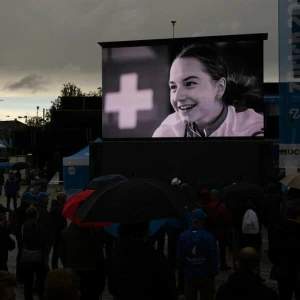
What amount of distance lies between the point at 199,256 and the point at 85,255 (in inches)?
54.9

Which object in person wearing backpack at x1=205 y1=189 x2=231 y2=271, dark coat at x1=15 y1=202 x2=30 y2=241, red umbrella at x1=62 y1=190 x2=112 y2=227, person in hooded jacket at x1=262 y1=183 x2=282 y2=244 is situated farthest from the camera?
person in hooded jacket at x1=262 y1=183 x2=282 y2=244

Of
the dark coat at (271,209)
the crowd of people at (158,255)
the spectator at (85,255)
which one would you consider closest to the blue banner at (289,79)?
the dark coat at (271,209)

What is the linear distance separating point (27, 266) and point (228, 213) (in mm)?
4422

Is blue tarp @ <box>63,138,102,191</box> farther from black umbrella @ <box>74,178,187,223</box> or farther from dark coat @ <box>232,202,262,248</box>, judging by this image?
black umbrella @ <box>74,178,187,223</box>

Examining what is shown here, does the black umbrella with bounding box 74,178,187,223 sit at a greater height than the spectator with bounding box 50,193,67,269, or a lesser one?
greater

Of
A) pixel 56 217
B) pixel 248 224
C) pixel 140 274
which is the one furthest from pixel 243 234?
pixel 140 274

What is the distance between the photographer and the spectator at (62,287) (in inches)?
155

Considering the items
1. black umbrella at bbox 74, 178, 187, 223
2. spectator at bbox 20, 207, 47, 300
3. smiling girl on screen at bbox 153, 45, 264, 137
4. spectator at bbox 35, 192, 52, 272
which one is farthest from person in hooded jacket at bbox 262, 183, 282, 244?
smiling girl on screen at bbox 153, 45, 264, 137

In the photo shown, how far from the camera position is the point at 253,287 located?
482 centimetres

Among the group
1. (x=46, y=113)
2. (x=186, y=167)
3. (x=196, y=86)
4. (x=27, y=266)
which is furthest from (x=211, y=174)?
(x=46, y=113)

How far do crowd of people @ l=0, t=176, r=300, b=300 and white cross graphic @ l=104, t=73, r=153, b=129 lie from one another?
15.7 meters

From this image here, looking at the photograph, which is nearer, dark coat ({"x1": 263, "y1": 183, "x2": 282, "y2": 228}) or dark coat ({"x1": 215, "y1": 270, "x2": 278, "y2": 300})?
dark coat ({"x1": 215, "y1": 270, "x2": 278, "y2": 300})

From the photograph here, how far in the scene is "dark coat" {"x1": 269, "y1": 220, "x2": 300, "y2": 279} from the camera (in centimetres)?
741

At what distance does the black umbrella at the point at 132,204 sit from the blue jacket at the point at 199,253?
173cm
